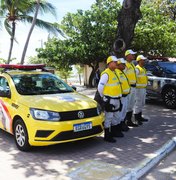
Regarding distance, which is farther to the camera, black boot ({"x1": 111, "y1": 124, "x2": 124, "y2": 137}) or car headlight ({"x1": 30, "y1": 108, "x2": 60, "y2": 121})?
black boot ({"x1": 111, "y1": 124, "x2": 124, "y2": 137})

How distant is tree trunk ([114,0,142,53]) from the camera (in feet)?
29.4

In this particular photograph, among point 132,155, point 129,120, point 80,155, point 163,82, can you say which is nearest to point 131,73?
point 129,120

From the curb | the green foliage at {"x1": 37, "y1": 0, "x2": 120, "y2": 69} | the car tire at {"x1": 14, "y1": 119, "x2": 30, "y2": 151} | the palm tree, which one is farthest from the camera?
the green foliage at {"x1": 37, "y1": 0, "x2": 120, "y2": 69}

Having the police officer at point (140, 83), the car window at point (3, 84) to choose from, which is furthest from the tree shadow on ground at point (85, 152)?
the car window at point (3, 84)

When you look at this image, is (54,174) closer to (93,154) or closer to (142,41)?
(93,154)

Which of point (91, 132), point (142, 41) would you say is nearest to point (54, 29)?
point (142, 41)

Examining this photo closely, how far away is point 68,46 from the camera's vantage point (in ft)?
71.9

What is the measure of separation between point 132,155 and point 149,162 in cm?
59

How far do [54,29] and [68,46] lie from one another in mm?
1898

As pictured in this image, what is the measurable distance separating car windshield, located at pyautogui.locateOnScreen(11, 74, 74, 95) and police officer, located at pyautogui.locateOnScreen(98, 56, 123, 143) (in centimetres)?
97

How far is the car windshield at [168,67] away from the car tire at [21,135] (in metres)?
6.85

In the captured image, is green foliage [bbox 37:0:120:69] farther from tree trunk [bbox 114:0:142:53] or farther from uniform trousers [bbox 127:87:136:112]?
uniform trousers [bbox 127:87:136:112]

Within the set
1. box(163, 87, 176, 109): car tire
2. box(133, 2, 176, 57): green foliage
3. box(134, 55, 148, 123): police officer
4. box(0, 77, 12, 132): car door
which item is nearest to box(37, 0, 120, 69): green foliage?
box(133, 2, 176, 57): green foliage

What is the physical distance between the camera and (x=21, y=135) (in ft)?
20.9
